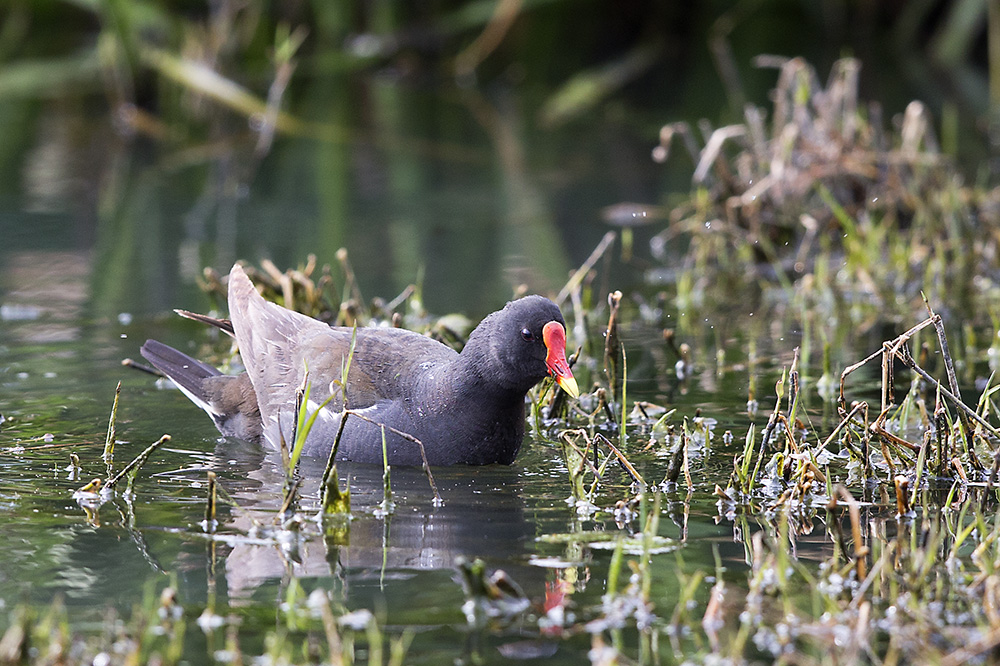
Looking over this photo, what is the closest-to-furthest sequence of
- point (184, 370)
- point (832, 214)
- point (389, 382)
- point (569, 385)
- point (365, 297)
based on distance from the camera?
point (569, 385) < point (389, 382) < point (184, 370) < point (365, 297) < point (832, 214)

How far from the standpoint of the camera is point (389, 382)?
15.9 ft

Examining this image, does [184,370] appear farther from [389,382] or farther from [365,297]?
[365,297]

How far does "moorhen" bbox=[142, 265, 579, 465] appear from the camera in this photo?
460 centimetres

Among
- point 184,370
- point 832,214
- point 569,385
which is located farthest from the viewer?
point 832,214

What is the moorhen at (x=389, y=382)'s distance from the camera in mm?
4598

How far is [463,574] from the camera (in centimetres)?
332

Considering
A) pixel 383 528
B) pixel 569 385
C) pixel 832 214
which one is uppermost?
pixel 832 214

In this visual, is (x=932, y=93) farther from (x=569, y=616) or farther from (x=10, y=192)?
(x=569, y=616)

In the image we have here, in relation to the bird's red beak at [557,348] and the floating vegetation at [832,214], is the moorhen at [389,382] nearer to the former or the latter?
the bird's red beak at [557,348]

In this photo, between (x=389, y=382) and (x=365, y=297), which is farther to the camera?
(x=365, y=297)

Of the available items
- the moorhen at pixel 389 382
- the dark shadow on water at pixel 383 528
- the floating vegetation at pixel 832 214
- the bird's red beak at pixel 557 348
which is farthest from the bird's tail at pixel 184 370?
the floating vegetation at pixel 832 214

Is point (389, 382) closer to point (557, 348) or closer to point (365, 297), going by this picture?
point (557, 348)

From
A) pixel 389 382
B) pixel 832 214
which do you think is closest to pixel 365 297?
pixel 389 382

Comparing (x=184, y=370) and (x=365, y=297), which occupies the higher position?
(x=365, y=297)
